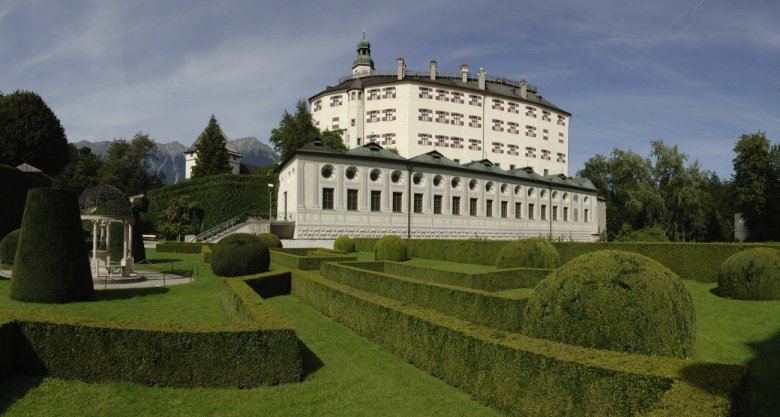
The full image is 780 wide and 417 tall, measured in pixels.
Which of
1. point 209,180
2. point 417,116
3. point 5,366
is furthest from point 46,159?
point 5,366

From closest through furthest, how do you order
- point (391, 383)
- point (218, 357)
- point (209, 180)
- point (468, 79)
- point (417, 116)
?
point (218, 357)
point (391, 383)
point (209, 180)
point (417, 116)
point (468, 79)

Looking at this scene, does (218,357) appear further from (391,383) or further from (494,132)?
(494,132)

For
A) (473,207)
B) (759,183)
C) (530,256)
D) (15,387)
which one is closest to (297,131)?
(473,207)

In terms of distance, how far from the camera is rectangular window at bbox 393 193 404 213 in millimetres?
42906

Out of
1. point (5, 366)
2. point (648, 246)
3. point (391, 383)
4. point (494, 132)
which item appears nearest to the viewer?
point (5, 366)

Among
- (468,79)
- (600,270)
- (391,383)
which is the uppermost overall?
(468,79)

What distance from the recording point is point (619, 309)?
6816 millimetres

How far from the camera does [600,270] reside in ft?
23.6

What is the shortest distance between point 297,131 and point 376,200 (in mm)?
18657

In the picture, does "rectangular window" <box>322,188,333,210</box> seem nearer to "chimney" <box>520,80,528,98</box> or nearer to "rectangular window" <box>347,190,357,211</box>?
"rectangular window" <box>347,190,357,211</box>

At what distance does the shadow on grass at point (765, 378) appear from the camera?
21.7ft

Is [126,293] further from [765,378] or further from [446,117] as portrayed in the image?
[446,117]

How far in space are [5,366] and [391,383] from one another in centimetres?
531

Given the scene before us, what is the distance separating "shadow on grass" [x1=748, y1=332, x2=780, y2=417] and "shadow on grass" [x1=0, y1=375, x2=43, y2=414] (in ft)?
28.2
